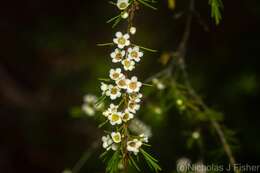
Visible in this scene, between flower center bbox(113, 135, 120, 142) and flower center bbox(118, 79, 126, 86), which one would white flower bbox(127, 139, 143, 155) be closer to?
flower center bbox(113, 135, 120, 142)

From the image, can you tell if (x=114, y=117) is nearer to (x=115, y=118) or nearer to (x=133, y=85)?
(x=115, y=118)

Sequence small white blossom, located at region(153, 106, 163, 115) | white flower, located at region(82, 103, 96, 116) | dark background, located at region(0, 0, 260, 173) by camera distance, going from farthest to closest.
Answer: dark background, located at region(0, 0, 260, 173) → white flower, located at region(82, 103, 96, 116) → small white blossom, located at region(153, 106, 163, 115)

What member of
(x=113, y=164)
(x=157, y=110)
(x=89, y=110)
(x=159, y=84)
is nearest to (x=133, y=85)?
(x=113, y=164)

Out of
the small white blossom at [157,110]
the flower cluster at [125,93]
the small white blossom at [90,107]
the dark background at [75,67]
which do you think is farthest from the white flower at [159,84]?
the dark background at [75,67]

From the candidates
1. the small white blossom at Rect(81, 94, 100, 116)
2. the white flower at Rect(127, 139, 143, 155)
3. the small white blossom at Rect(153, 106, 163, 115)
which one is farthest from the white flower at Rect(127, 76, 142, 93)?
the small white blossom at Rect(81, 94, 100, 116)

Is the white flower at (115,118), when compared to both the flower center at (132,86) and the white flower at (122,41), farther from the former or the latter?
the white flower at (122,41)

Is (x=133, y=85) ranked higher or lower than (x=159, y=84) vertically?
lower
